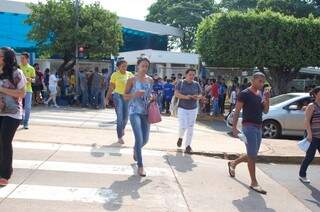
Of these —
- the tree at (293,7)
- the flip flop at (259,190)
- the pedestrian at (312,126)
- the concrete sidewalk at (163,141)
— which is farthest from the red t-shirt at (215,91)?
the tree at (293,7)

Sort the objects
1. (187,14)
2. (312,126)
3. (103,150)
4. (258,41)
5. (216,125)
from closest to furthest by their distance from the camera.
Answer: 1. (312,126)
2. (103,150)
3. (216,125)
4. (258,41)
5. (187,14)

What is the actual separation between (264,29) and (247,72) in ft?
9.71

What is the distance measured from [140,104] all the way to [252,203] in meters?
2.23

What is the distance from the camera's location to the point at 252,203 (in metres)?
7.26

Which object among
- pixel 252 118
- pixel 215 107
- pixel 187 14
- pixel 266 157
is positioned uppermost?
pixel 187 14

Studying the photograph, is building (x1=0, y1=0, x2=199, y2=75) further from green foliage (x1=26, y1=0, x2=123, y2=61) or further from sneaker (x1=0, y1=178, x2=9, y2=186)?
sneaker (x1=0, y1=178, x2=9, y2=186)

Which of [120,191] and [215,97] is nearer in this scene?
[120,191]

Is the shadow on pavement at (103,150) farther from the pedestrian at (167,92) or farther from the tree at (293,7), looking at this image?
the tree at (293,7)

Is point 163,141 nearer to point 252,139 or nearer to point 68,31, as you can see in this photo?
point 252,139

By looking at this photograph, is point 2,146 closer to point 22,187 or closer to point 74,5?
point 22,187

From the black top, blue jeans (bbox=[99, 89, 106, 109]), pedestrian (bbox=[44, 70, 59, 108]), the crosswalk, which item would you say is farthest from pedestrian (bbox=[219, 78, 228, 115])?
the black top

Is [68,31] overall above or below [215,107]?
above

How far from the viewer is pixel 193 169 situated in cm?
907

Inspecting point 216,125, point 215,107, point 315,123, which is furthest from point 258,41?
point 315,123
